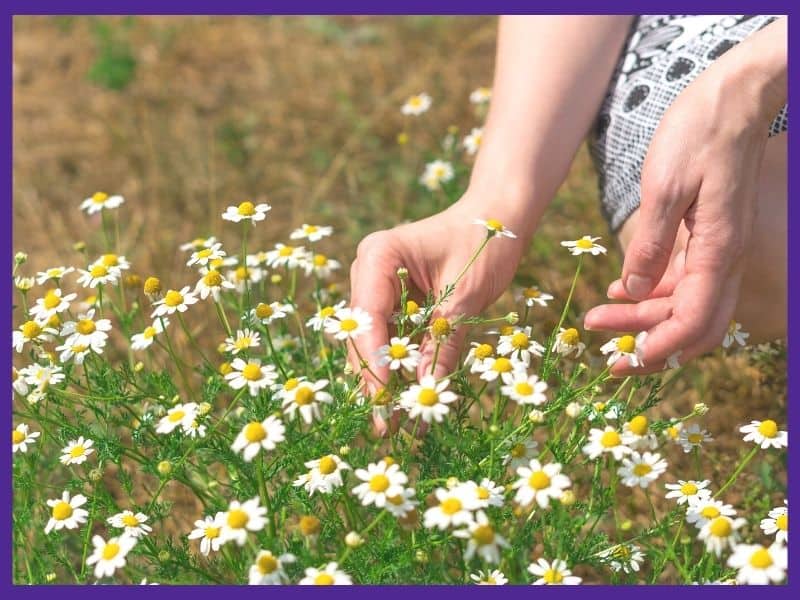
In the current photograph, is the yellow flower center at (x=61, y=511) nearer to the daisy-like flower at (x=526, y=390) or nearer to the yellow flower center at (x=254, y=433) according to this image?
the yellow flower center at (x=254, y=433)

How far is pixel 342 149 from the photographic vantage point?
3689 millimetres

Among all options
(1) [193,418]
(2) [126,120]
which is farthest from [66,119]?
(1) [193,418]

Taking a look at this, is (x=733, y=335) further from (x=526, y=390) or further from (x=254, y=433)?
(x=254, y=433)

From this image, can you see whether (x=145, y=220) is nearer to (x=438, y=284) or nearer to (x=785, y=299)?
(x=438, y=284)

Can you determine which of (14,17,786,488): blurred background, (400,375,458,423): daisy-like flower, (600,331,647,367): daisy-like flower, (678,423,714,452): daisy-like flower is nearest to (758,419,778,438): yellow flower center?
(678,423,714,452): daisy-like flower

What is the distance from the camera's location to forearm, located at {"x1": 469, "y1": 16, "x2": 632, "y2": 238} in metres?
2.16

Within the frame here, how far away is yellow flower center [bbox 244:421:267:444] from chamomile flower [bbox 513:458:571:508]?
0.39 m

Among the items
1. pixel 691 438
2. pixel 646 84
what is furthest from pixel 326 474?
pixel 646 84

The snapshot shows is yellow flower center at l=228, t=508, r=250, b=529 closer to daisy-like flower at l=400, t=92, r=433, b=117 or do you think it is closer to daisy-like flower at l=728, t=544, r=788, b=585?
daisy-like flower at l=728, t=544, r=788, b=585

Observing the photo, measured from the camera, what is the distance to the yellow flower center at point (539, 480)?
137cm

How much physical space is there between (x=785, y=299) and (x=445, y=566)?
1.30 meters

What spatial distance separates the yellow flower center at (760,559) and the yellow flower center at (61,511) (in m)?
1.08

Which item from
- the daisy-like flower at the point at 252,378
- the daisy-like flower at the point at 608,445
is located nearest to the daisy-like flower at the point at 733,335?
the daisy-like flower at the point at 608,445

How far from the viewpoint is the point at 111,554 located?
4.76 ft
